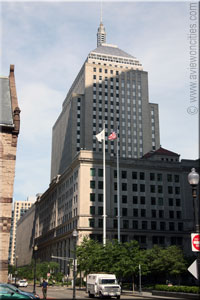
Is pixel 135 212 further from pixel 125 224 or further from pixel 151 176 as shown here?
pixel 151 176

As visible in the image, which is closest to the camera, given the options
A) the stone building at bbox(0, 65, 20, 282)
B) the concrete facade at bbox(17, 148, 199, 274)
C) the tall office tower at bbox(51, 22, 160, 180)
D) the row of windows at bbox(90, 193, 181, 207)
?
the stone building at bbox(0, 65, 20, 282)

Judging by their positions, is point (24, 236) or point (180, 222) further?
point (24, 236)

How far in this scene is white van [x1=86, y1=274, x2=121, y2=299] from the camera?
33188 millimetres

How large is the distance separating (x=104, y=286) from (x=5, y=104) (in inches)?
902

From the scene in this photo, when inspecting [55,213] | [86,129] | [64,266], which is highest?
[86,129]

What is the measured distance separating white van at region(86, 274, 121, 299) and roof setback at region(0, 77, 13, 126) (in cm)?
1856

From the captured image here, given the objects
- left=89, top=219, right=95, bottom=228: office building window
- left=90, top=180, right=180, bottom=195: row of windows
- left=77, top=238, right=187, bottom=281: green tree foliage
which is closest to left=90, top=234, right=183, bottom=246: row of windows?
left=89, top=219, right=95, bottom=228: office building window

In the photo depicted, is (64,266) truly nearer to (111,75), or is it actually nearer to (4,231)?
(4,231)

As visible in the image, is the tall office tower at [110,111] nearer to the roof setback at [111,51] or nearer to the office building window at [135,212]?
the roof setback at [111,51]

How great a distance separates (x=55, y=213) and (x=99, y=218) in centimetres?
3074

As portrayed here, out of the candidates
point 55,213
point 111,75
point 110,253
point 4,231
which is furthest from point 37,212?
point 4,231

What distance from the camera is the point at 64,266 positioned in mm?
100375

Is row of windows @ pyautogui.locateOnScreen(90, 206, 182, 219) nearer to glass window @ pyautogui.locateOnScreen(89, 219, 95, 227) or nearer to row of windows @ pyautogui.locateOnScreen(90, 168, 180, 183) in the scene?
glass window @ pyautogui.locateOnScreen(89, 219, 95, 227)

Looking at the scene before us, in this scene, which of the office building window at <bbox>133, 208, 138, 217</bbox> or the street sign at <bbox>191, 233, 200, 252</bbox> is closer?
the street sign at <bbox>191, 233, 200, 252</bbox>
